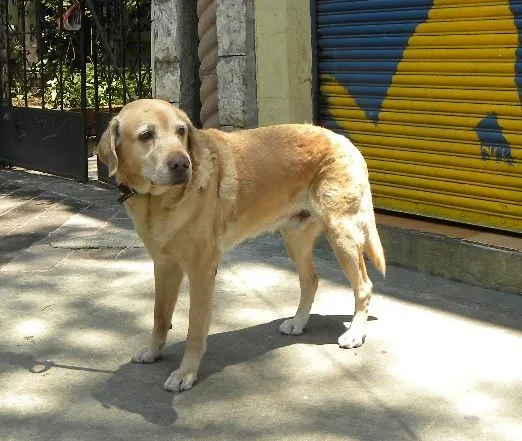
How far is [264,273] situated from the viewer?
5.86 m

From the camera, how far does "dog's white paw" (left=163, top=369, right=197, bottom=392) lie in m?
3.87

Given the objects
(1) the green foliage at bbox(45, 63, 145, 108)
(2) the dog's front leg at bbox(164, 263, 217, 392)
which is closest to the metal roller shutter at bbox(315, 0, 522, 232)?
(2) the dog's front leg at bbox(164, 263, 217, 392)

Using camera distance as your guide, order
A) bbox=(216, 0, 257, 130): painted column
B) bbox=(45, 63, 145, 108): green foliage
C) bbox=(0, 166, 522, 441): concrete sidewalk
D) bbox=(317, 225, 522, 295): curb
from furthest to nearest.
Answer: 1. bbox=(45, 63, 145, 108): green foliage
2. bbox=(216, 0, 257, 130): painted column
3. bbox=(317, 225, 522, 295): curb
4. bbox=(0, 166, 522, 441): concrete sidewalk

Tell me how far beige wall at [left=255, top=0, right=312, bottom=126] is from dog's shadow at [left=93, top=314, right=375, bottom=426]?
2510mm

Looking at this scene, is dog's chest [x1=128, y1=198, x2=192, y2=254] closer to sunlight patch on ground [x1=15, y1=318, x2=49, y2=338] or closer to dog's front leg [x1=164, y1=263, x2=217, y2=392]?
dog's front leg [x1=164, y1=263, x2=217, y2=392]

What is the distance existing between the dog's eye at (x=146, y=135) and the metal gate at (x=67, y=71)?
543cm

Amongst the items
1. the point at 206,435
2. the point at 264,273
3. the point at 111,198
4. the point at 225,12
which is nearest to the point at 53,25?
the point at 111,198

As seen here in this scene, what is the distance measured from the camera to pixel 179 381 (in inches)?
153

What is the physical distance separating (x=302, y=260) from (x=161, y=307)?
0.96m

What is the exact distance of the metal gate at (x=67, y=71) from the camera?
9406mm

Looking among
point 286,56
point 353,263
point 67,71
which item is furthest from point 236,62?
point 67,71

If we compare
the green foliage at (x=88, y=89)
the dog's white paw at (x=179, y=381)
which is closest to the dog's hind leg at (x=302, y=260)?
the dog's white paw at (x=179, y=381)

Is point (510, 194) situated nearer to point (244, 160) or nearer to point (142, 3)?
point (244, 160)

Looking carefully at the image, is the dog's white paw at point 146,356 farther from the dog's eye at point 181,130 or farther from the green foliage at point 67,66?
the green foliage at point 67,66
